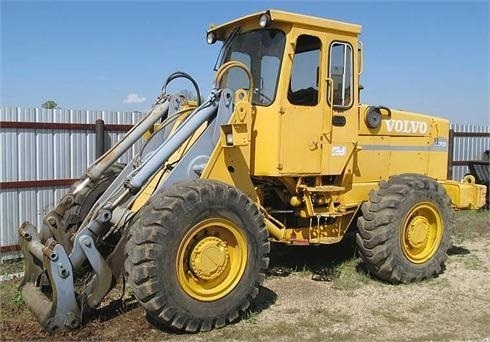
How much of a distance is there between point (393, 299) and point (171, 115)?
3.24m

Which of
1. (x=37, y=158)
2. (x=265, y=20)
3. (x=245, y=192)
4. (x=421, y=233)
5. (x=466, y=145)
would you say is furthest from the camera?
(x=466, y=145)

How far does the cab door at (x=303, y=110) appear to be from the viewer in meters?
5.96

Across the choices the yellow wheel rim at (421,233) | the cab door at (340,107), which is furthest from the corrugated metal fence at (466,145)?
the cab door at (340,107)

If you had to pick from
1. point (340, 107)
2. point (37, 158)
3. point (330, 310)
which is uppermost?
point (340, 107)

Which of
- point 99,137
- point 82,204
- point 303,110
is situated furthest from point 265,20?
point 99,137

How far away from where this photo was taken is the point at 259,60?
6.23m

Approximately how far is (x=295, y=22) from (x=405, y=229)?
9.17ft

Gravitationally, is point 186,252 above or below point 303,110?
below

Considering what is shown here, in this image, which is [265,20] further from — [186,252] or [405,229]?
[405,229]

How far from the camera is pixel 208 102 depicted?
564 cm

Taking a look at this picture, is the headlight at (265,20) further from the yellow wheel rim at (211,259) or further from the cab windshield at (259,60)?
the yellow wheel rim at (211,259)

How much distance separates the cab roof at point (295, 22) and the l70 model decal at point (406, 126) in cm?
137

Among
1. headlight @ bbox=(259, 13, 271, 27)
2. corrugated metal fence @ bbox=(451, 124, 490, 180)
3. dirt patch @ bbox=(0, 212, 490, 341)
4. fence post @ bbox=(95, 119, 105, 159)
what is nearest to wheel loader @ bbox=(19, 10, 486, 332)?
headlight @ bbox=(259, 13, 271, 27)

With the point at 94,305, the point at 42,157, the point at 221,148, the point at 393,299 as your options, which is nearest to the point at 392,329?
the point at 393,299
